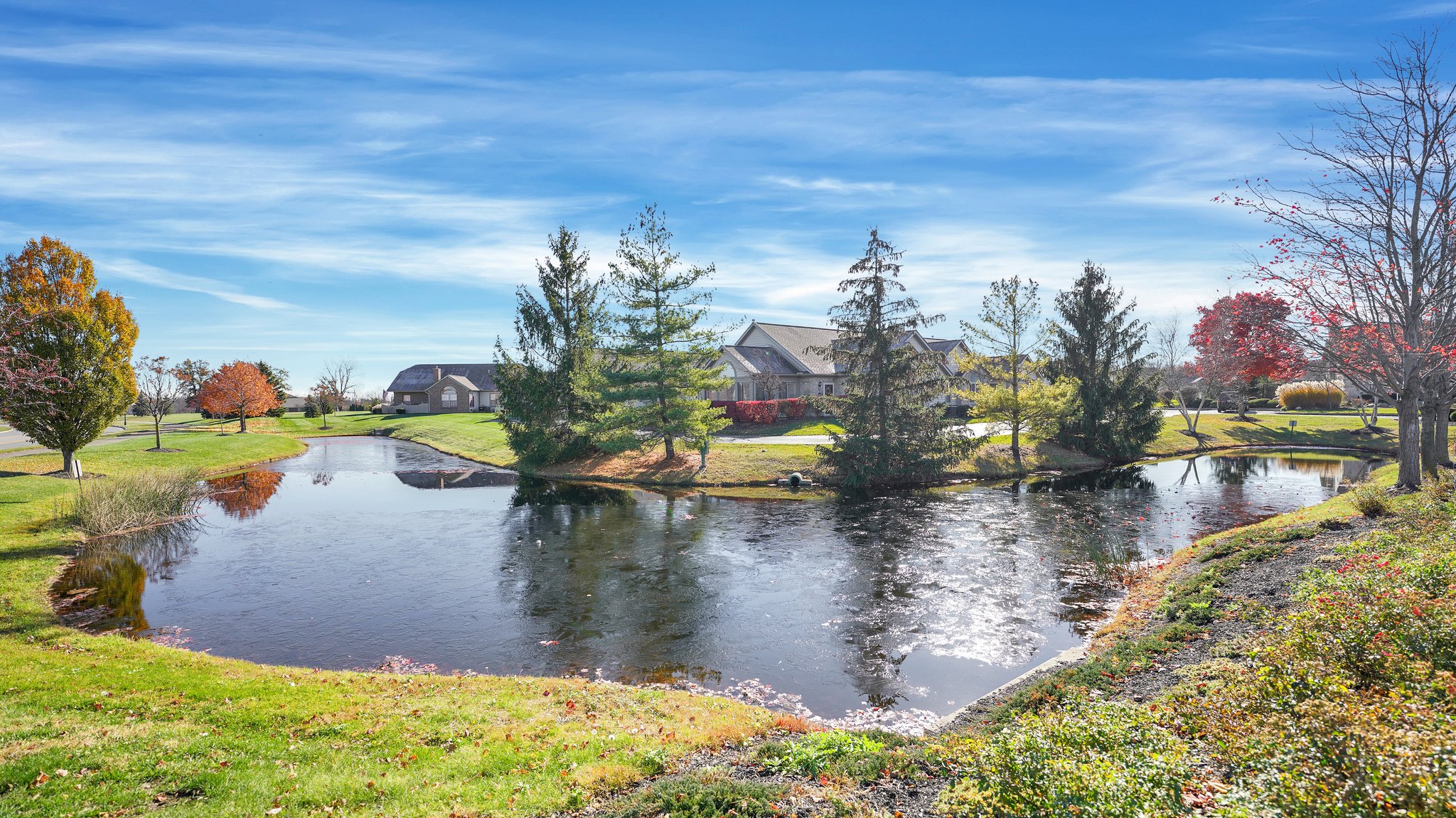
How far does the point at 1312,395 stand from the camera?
62188 millimetres

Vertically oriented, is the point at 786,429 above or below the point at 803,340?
below

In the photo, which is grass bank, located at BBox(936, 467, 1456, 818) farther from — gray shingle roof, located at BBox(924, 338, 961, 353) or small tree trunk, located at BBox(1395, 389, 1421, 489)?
gray shingle roof, located at BBox(924, 338, 961, 353)

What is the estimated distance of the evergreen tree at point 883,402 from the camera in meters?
31.6

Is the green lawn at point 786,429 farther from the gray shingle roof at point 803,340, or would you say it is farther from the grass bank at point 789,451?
the gray shingle roof at point 803,340

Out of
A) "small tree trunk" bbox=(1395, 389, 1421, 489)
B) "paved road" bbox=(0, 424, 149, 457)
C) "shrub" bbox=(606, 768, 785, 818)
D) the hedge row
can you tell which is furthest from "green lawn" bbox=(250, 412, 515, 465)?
"small tree trunk" bbox=(1395, 389, 1421, 489)

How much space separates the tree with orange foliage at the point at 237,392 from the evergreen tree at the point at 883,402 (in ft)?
173

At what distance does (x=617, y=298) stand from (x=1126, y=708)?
104 feet

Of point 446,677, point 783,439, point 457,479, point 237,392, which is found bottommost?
point 446,677

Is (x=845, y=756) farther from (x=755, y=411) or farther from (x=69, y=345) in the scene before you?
(x=755, y=411)

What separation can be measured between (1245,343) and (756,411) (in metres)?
28.5

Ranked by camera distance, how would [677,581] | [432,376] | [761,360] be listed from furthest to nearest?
[432,376]
[761,360]
[677,581]

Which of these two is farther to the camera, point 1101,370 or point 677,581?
point 1101,370

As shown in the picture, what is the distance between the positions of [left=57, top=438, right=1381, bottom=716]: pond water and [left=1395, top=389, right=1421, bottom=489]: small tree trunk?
4.39 meters

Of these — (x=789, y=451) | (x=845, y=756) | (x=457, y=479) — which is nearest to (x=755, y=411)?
(x=789, y=451)
